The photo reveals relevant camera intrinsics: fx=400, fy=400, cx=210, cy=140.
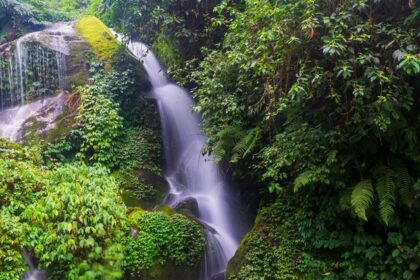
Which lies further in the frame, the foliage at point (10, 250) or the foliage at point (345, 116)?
the foliage at point (345, 116)

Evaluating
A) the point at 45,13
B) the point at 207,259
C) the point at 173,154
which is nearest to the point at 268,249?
the point at 207,259

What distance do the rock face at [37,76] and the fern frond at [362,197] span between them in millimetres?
7307

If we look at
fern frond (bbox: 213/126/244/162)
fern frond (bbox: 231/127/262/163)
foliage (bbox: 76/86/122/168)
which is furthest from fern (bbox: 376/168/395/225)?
foliage (bbox: 76/86/122/168)

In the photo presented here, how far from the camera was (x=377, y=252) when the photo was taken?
5434 millimetres

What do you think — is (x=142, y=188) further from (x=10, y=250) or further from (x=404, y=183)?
(x=404, y=183)

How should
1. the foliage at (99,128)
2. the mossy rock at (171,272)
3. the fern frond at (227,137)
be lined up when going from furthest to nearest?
the foliage at (99,128)
the fern frond at (227,137)
the mossy rock at (171,272)

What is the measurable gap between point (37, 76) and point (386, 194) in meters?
9.32

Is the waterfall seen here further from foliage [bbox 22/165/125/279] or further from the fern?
the fern

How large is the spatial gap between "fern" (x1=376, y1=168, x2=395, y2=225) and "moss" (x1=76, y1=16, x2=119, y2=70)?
7.93 meters

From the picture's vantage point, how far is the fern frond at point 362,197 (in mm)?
5066

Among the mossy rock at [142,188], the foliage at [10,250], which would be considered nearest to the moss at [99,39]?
the mossy rock at [142,188]

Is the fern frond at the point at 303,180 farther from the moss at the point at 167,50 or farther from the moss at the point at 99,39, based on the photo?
the moss at the point at 99,39

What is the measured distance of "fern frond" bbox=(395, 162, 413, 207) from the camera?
5270 mm

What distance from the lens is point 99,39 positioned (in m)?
11.9
